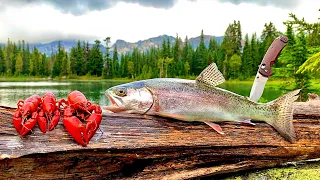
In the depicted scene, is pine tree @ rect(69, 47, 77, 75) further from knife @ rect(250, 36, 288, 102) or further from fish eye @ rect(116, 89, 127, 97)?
fish eye @ rect(116, 89, 127, 97)

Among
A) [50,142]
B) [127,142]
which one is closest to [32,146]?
[50,142]

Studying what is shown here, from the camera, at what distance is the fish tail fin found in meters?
3.77

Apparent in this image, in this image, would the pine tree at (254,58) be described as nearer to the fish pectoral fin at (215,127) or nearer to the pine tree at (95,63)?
the pine tree at (95,63)

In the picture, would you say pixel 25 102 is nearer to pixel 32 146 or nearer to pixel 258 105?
pixel 32 146

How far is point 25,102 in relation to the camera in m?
2.99

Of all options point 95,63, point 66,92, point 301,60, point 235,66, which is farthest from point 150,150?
point 95,63

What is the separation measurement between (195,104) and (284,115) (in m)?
1.06

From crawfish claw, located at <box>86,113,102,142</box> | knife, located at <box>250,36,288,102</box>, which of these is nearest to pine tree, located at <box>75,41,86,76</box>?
knife, located at <box>250,36,288,102</box>

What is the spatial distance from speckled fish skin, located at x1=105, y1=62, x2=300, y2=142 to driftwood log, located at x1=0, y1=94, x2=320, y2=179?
11 cm

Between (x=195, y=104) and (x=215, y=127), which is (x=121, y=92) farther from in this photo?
(x=215, y=127)

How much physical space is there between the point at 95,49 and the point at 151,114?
312 ft

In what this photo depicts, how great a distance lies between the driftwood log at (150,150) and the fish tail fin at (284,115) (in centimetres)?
11

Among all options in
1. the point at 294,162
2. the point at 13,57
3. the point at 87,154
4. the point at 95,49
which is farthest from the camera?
the point at 13,57

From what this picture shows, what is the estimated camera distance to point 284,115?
3787mm
